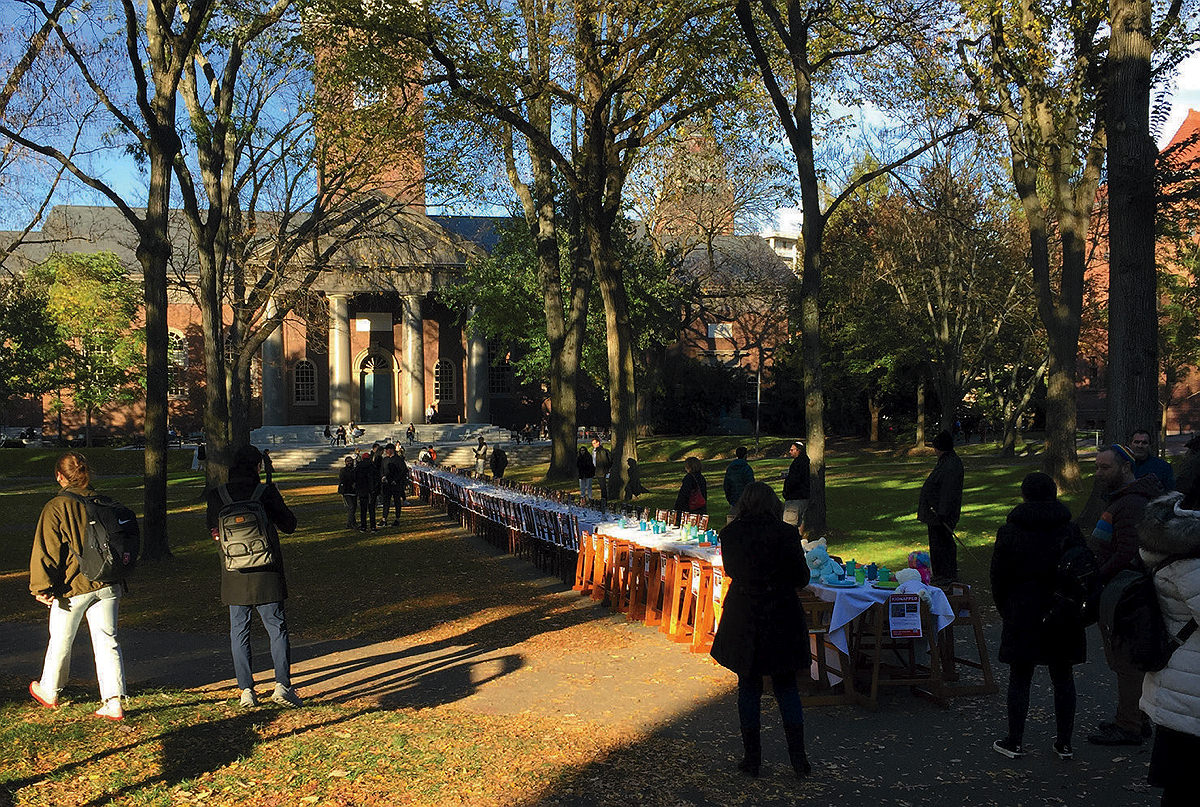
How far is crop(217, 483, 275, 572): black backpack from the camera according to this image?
285 inches

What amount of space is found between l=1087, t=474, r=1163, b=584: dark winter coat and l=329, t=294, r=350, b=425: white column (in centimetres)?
4547

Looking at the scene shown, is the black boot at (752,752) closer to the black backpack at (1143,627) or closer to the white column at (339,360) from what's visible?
the black backpack at (1143,627)

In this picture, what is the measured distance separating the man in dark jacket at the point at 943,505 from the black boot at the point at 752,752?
16.8 feet

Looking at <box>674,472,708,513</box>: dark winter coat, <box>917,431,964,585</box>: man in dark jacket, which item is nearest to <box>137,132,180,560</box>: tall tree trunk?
<box>674,472,708,513</box>: dark winter coat

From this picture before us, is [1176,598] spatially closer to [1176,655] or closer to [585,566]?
[1176,655]

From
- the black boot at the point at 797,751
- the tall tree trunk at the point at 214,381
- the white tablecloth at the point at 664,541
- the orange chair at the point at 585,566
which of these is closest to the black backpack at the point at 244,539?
the black boot at the point at 797,751

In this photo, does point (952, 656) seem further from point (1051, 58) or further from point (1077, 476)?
point (1077, 476)

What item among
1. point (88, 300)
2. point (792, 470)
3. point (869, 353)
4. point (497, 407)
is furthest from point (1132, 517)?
point (497, 407)

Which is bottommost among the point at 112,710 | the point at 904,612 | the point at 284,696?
the point at 284,696

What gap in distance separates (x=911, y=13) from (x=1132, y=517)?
42.3 feet

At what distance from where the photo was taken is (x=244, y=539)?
7.27 m

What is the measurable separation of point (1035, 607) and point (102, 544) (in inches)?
233

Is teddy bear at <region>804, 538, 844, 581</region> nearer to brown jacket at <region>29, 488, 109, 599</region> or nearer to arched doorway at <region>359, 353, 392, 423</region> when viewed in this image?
brown jacket at <region>29, 488, 109, 599</region>

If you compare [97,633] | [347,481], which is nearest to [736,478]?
[97,633]
